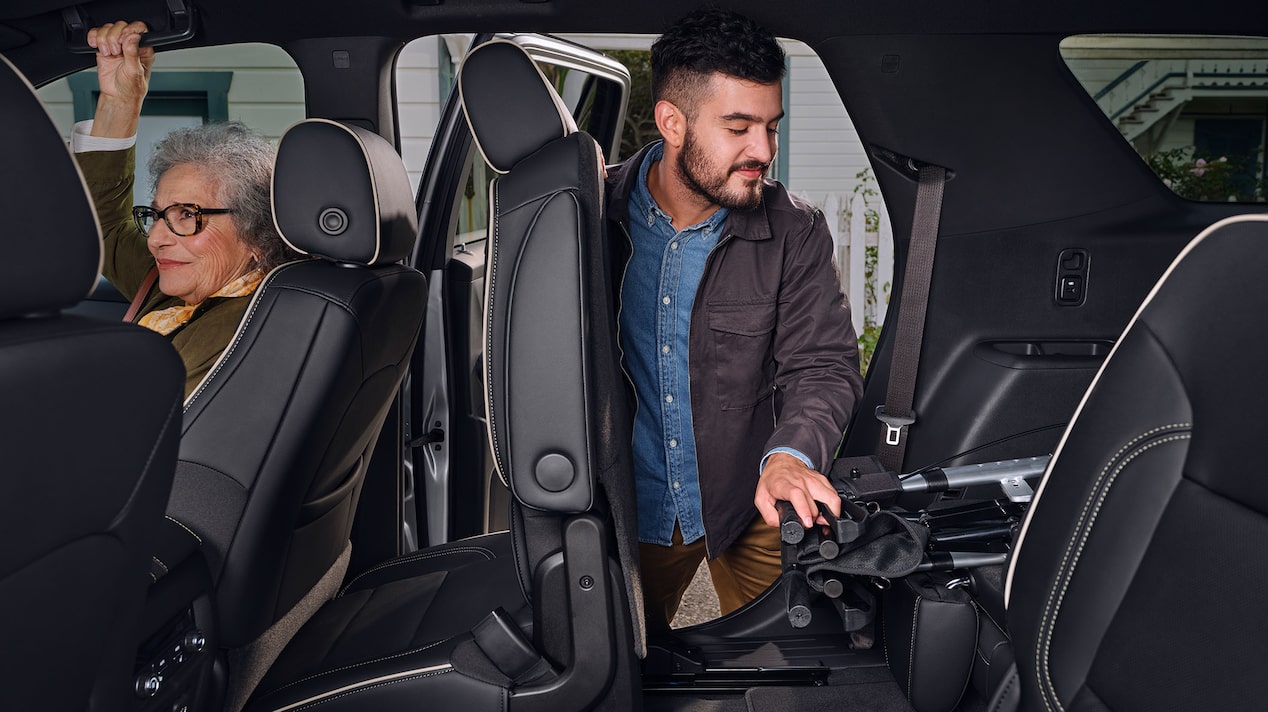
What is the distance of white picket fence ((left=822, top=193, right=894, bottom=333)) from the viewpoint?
251 inches

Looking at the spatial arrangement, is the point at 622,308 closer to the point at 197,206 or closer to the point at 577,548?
the point at 577,548

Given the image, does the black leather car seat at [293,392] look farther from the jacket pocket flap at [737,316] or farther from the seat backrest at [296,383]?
the jacket pocket flap at [737,316]

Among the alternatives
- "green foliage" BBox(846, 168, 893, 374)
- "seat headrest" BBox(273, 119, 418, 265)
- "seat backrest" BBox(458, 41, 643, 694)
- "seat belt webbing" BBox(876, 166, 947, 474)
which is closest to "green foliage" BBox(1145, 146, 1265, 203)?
"seat belt webbing" BBox(876, 166, 947, 474)

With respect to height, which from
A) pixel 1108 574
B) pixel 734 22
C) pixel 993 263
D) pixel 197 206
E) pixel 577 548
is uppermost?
pixel 734 22

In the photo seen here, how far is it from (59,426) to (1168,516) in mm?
1115

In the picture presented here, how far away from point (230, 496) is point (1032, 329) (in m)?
1.72

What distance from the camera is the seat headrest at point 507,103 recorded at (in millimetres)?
1802

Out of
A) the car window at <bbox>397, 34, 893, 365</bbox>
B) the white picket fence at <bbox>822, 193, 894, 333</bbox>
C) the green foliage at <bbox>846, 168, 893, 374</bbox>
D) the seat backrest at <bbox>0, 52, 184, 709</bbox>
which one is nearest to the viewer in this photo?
the seat backrest at <bbox>0, 52, 184, 709</bbox>

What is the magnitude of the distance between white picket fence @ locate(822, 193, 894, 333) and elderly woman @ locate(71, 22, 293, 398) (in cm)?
449

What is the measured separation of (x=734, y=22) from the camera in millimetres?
2107

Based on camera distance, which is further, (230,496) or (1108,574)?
(230,496)

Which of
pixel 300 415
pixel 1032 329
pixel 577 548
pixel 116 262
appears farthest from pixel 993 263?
pixel 116 262

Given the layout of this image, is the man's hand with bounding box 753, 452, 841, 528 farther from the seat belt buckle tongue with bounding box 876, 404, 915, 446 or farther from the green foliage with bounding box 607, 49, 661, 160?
the green foliage with bounding box 607, 49, 661, 160

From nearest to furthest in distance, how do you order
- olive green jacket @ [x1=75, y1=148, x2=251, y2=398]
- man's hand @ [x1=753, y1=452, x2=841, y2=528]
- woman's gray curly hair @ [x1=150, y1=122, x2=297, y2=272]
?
1. man's hand @ [x1=753, y1=452, x2=841, y2=528]
2. olive green jacket @ [x1=75, y1=148, x2=251, y2=398]
3. woman's gray curly hair @ [x1=150, y1=122, x2=297, y2=272]
